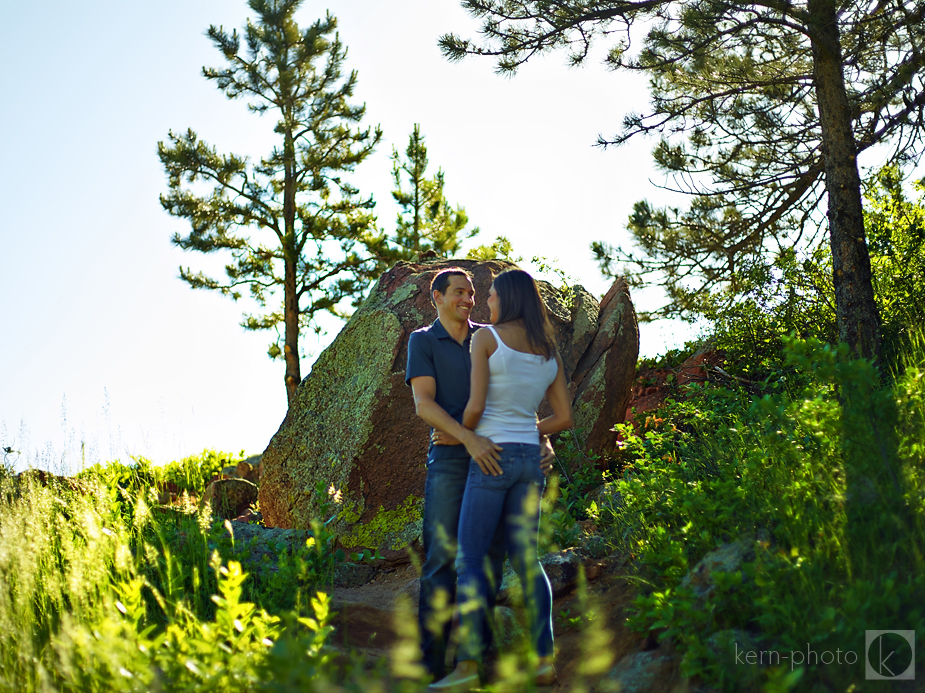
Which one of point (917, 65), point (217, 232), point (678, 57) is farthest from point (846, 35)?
point (217, 232)

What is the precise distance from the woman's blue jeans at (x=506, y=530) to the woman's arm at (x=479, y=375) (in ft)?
0.61

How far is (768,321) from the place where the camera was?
24.9 feet

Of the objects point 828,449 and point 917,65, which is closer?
point 828,449

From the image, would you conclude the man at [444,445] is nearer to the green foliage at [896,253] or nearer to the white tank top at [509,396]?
the white tank top at [509,396]

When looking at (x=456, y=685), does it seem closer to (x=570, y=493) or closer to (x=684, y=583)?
(x=684, y=583)

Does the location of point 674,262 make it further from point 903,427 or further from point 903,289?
point 903,427

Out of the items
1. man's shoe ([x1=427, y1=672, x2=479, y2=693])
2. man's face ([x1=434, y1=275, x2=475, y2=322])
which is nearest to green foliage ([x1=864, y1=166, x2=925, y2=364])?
man's face ([x1=434, y1=275, x2=475, y2=322])

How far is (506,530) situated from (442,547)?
32 centimetres

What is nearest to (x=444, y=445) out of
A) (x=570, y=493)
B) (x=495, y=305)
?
(x=495, y=305)

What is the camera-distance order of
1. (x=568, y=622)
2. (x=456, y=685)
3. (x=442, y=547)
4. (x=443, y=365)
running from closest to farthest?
(x=456, y=685) < (x=442, y=547) < (x=443, y=365) < (x=568, y=622)

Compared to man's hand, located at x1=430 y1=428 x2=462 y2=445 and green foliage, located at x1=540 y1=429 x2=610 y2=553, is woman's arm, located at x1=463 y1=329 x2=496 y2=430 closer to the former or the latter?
man's hand, located at x1=430 y1=428 x2=462 y2=445

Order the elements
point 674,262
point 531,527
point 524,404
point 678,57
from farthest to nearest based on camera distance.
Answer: point 674,262 < point 678,57 < point 524,404 < point 531,527

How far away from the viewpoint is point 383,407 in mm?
6078

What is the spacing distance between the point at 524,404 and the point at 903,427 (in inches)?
90.8
